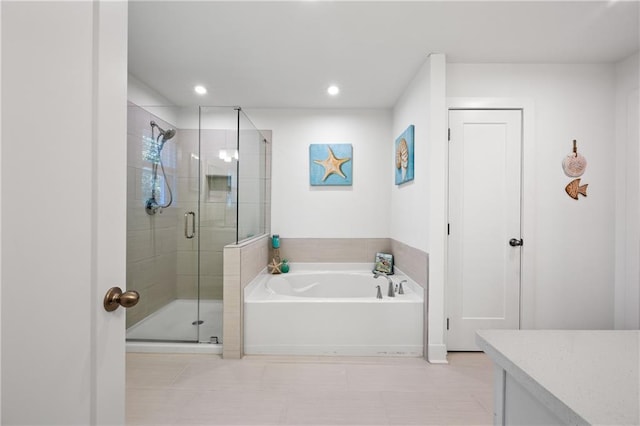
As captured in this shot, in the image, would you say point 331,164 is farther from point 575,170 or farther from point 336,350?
point 575,170

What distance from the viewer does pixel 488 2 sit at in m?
1.84

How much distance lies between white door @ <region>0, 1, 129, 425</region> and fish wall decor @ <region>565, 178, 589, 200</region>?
3285 mm

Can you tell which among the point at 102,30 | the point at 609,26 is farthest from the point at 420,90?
the point at 102,30

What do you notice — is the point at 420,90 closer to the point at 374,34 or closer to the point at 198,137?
the point at 374,34

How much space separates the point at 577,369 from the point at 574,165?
2710 millimetres

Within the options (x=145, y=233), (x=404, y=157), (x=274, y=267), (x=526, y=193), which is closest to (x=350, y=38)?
(x=404, y=157)

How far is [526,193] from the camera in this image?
8.40 ft

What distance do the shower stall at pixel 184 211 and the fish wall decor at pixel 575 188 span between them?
298 centimetres

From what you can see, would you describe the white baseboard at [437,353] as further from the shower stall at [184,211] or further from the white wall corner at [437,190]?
the shower stall at [184,211]

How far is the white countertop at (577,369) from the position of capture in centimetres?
48

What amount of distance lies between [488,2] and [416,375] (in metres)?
2.59

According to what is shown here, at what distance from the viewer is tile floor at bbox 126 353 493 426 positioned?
5.61 ft

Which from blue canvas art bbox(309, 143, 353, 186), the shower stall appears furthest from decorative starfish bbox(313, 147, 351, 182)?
the shower stall

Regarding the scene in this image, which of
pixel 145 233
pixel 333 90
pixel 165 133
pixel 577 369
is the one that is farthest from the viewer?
pixel 333 90
